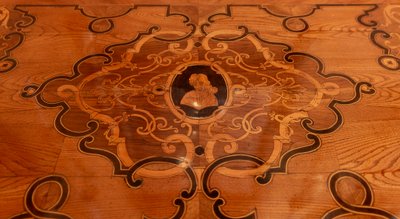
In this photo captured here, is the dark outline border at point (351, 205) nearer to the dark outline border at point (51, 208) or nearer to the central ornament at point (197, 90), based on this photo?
the central ornament at point (197, 90)

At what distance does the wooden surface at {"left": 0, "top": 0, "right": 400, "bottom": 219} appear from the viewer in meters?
0.83

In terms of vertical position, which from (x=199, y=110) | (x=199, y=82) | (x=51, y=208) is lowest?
(x=51, y=208)

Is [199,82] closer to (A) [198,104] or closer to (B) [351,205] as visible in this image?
(A) [198,104]

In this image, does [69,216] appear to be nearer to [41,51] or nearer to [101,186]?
[101,186]

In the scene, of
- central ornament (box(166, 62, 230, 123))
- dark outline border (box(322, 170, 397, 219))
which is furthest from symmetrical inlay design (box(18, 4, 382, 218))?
dark outline border (box(322, 170, 397, 219))

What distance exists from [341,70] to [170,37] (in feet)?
2.02

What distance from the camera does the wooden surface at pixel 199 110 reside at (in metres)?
0.83

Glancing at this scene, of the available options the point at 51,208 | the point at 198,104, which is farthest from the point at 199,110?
the point at 51,208

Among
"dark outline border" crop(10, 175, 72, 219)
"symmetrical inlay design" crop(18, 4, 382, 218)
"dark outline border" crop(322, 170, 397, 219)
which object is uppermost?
"symmetrical inlay design" crop(18, 4, 382, 218)

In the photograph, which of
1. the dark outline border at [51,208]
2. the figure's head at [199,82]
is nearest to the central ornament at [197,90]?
the figure's head at [199,82]

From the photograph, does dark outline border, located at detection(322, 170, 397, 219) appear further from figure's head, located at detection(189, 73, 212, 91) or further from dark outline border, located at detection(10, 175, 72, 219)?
dark outline border, located at detection(10, 175, 72, 219)

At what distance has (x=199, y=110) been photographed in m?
1.00

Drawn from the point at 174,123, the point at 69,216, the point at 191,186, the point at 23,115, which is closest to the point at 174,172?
the point at 191,186

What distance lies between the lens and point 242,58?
A: 1159 mm
